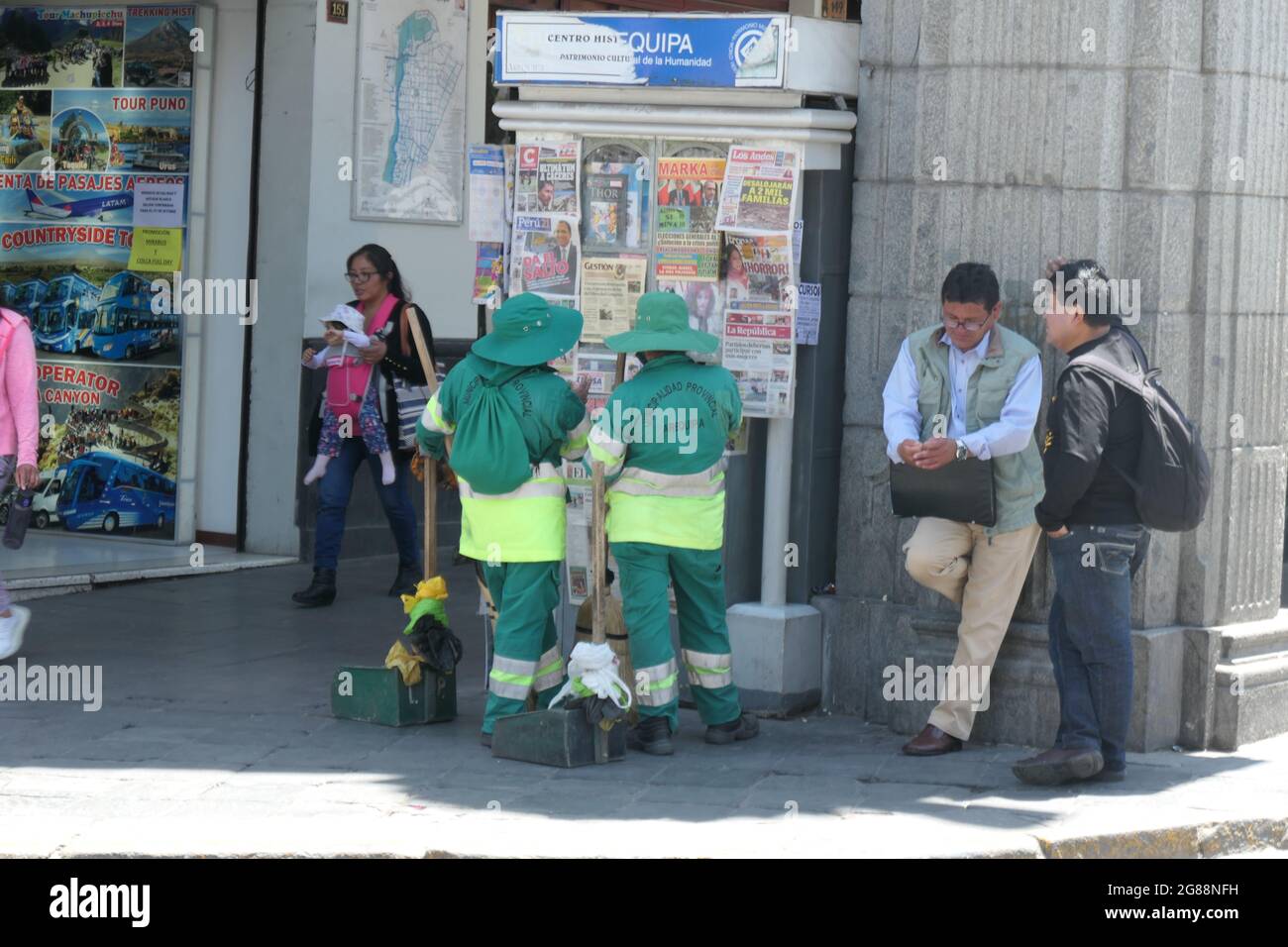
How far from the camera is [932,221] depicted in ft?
26.1

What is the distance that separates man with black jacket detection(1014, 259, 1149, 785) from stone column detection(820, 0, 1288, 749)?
1.57ft

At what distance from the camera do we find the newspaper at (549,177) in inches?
331

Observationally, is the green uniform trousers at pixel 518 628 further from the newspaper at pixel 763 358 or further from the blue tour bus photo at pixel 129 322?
the blue tour bus photo at pixel 129 322

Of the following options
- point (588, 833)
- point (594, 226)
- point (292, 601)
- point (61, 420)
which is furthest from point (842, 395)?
point (61, 420)

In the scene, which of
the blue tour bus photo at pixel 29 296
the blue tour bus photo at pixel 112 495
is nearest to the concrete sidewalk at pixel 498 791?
the blue tour bus photo at pixel 112 495

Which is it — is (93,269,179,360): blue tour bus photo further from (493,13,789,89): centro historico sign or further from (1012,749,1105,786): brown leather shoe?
(1012,749,1105,786): brown leather shoe

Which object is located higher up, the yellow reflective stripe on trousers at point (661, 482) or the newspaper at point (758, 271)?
the newspaper at point (758, 271)

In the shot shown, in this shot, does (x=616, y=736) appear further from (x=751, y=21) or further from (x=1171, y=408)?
(x=751, y=21)

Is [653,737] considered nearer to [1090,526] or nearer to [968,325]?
[1090,526]

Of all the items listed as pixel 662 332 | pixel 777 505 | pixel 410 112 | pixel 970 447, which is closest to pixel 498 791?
pixel 662 332

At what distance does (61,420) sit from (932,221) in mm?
6280

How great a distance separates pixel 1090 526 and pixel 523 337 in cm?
223

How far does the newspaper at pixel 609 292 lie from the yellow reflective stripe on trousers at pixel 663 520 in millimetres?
1033

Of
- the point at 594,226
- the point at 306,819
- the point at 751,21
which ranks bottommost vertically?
the point at 306,819
